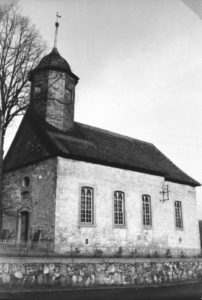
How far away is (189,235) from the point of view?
2591 centimetres

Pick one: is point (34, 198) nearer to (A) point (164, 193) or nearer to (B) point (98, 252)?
(B) point (98, 252)

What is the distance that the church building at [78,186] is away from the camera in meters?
19.0

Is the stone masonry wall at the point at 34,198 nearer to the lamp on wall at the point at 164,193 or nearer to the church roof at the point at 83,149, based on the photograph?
the church roof at the point at 83,149

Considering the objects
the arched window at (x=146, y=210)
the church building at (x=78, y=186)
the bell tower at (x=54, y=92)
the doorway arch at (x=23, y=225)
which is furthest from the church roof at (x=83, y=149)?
the doorway arch at (x=23, y=225)

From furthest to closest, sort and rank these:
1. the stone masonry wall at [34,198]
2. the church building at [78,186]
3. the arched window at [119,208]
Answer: the arched window at [119,208] < the church building at [78,186] < the stone masonry wall at [34,198]

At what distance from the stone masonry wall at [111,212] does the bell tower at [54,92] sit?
13.4 feet

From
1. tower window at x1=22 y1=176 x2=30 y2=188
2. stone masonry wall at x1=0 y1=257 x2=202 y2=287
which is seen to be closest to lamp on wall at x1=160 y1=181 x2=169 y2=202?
stone masonry wall at x1=0 y1=257 x2=202 y2=287

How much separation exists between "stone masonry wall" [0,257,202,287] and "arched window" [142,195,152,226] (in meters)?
3.64

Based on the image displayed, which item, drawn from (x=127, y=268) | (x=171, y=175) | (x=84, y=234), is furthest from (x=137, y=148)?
(x=127, y=268)

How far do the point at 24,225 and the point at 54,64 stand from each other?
11.1 meters

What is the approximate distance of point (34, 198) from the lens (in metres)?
19.8

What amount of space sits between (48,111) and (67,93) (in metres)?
2.24

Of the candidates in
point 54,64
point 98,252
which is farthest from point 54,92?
point 98,252

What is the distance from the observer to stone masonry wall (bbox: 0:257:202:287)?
44.5ft
